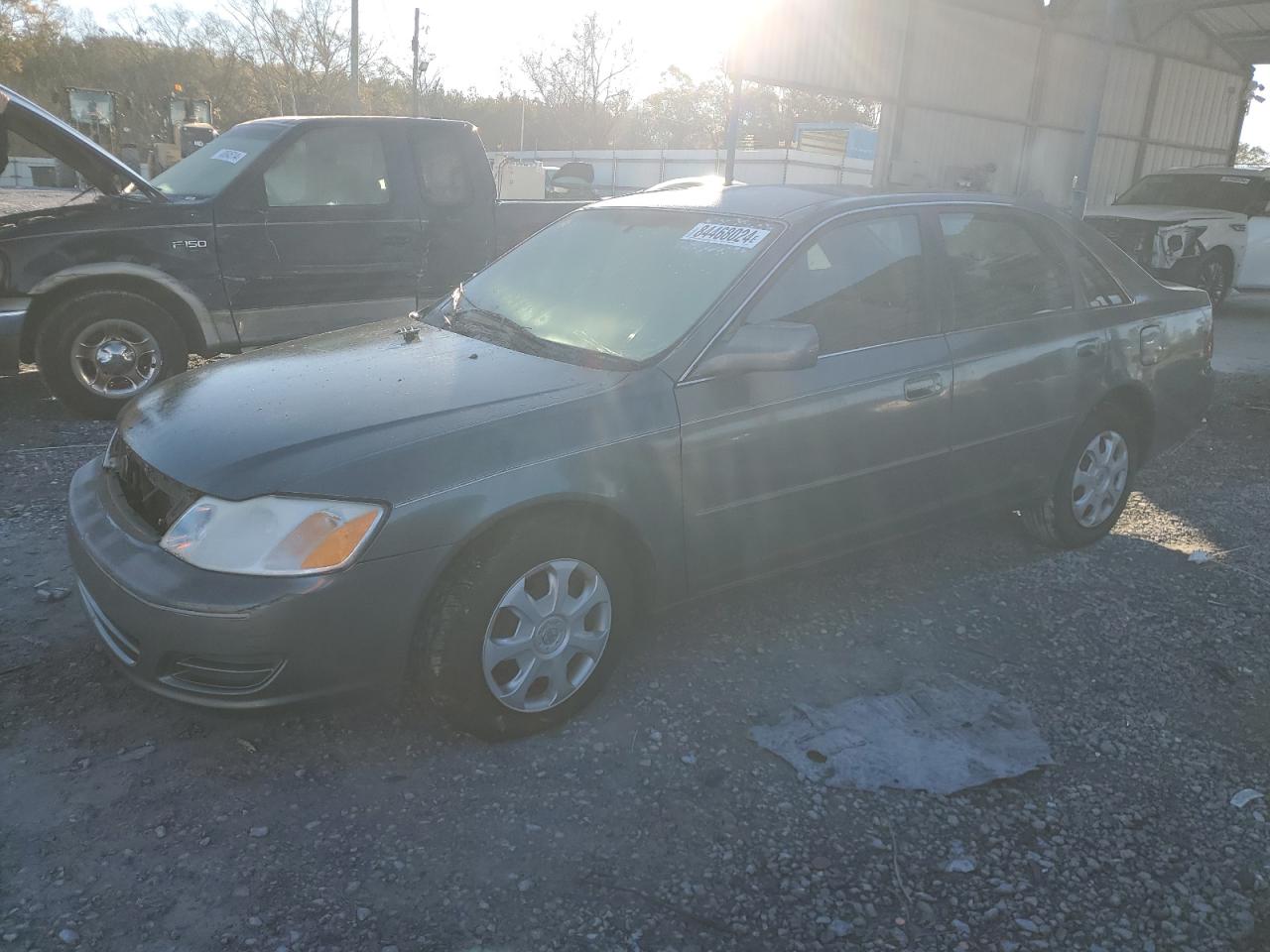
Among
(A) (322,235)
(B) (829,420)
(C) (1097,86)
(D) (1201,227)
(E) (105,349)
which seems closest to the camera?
(B) (829,420)

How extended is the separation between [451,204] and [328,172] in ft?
2.85

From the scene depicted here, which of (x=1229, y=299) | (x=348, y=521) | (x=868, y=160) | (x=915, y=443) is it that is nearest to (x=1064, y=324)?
(x=915, y=443)

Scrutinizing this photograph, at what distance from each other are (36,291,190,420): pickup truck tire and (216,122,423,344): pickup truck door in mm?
485

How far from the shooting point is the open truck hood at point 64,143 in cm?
557

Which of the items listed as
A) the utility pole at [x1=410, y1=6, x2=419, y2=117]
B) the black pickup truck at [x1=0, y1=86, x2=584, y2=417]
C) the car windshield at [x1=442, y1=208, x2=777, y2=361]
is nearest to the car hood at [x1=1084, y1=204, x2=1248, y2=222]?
the black pickup truck at [x1=0, y1=86, x2=584, y2=417]

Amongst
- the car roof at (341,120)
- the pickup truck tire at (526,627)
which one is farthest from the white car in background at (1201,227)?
the pickup truck tire at (526,627)

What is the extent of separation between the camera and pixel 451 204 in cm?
709

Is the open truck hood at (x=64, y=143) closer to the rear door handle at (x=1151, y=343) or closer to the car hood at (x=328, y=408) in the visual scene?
the car hood at (x=328, y=408)

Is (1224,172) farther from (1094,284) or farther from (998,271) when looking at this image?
(998,271)

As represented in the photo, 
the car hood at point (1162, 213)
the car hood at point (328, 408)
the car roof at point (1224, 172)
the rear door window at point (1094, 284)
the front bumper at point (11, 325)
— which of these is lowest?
the front bumper at point (11, 325)

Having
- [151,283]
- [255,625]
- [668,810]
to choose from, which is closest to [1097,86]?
[151,283]

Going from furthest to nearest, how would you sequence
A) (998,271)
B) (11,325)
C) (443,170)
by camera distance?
1. (443,170)
2. (11,325)
3. (998,271)

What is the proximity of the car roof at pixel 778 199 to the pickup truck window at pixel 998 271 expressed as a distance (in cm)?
12

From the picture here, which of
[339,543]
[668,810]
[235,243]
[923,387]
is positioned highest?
[235,243]
